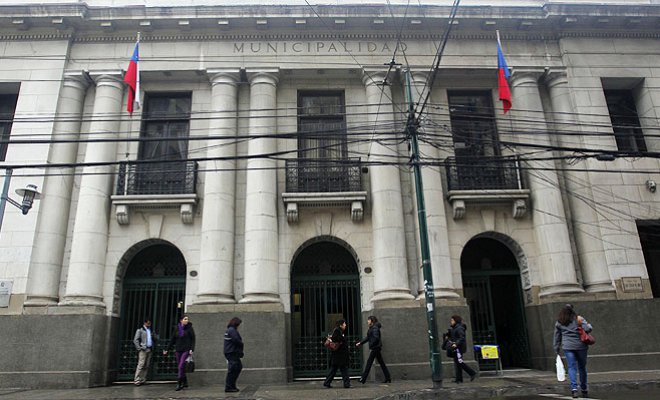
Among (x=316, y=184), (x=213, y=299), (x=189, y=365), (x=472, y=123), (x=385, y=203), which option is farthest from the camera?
(x=472, y=123)

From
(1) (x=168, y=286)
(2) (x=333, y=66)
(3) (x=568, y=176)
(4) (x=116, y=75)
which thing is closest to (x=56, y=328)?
(1) (x=168, y=286)

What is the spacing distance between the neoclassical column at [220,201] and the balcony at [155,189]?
0.63m

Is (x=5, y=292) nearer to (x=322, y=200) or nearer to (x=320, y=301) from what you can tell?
(x=320, y=301)

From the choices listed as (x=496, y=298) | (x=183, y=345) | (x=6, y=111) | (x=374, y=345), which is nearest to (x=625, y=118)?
(x=496, y=298)

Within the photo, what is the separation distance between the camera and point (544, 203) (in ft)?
56.3

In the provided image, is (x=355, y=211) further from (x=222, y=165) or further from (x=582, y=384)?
(x=582, y=384)

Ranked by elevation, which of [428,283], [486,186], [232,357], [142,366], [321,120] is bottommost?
[142,366]

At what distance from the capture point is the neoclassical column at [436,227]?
16.2 meters

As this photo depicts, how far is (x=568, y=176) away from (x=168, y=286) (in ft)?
49.4

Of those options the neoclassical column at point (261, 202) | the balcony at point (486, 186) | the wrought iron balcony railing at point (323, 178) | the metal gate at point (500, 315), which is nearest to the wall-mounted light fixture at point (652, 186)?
the balcony at point (486, 186)

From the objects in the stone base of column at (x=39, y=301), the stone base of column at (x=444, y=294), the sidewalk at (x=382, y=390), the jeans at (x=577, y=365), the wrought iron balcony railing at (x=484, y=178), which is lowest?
the sidewalk at (x=382, y=390)

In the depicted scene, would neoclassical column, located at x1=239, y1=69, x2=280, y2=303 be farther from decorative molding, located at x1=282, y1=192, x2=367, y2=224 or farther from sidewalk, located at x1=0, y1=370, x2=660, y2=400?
sidewalk, located at x1=0, y1=370, x2=660, y2=400

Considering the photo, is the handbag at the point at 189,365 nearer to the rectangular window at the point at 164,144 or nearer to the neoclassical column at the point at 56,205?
the neoclassical column at the point at 56,205

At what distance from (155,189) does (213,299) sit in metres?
4.61
